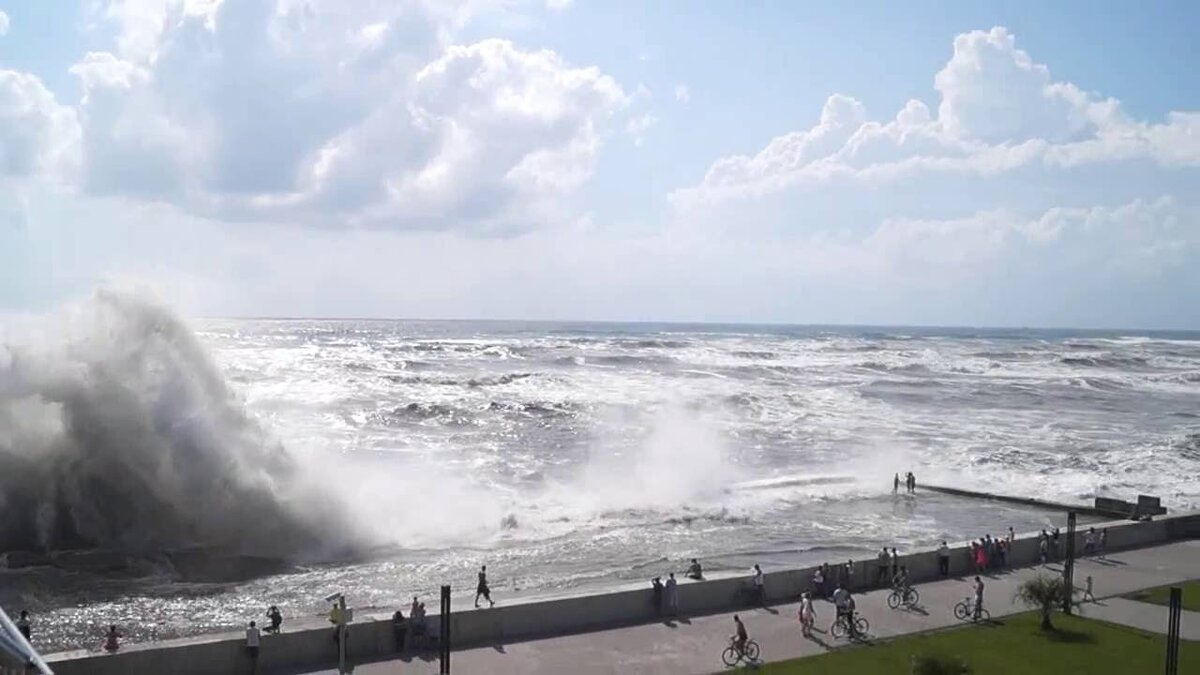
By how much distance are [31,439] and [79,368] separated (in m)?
2.25

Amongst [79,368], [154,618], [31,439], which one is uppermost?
[79,368]

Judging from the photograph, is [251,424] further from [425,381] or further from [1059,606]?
[425,381]

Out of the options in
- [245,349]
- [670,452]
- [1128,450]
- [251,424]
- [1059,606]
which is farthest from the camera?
[245,349]

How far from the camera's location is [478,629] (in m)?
17.3

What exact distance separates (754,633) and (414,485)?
18.4m

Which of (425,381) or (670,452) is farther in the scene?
(425,381)

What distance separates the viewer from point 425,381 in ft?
246

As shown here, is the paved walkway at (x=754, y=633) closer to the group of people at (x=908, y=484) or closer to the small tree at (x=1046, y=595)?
the small tree at (x=1046, y=595)

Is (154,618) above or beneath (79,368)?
beneath

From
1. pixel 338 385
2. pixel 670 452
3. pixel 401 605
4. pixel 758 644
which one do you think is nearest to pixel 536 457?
pixel 670 452

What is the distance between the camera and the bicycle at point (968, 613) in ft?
62.5

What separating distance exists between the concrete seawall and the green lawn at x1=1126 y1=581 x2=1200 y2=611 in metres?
3.55

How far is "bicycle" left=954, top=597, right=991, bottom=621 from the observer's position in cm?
1905

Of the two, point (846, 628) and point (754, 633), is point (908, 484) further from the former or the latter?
point (754, 633)
